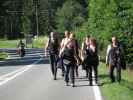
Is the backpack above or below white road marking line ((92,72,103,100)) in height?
above

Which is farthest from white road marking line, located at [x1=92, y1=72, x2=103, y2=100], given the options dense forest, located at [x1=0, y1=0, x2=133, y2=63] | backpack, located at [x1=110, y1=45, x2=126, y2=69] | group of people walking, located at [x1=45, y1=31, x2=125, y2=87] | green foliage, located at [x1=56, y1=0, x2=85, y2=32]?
green foliage, located at [x1=56, y1=0, x2=85, y2=32]

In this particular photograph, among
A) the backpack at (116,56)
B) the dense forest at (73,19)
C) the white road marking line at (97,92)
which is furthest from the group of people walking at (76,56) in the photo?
the dense forest at (73,19)

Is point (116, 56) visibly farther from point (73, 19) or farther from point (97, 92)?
point (73, 19)

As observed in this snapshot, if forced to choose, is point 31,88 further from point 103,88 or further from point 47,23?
point 47,23

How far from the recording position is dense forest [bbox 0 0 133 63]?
1654 inches

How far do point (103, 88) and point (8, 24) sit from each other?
430 ft

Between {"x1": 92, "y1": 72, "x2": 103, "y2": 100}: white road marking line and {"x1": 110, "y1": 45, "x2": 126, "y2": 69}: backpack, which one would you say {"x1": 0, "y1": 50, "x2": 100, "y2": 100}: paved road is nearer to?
{"x1": 92, "y1": 72, "x2": 103, "y2": 100}: white road marking line

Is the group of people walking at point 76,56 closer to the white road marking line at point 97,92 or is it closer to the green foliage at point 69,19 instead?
the white road marking line at point 97,92

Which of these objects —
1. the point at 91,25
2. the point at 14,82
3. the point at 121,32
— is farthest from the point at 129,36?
the point at 14,82

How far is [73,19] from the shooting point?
121 metres

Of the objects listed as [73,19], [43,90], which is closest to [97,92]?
[43,90]

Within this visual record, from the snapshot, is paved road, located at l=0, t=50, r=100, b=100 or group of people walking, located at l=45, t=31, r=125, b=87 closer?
paved road, located at l=0, t=50, r=100, b=100

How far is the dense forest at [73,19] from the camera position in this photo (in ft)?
138

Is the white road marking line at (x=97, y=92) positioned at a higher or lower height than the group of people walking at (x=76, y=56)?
lower
